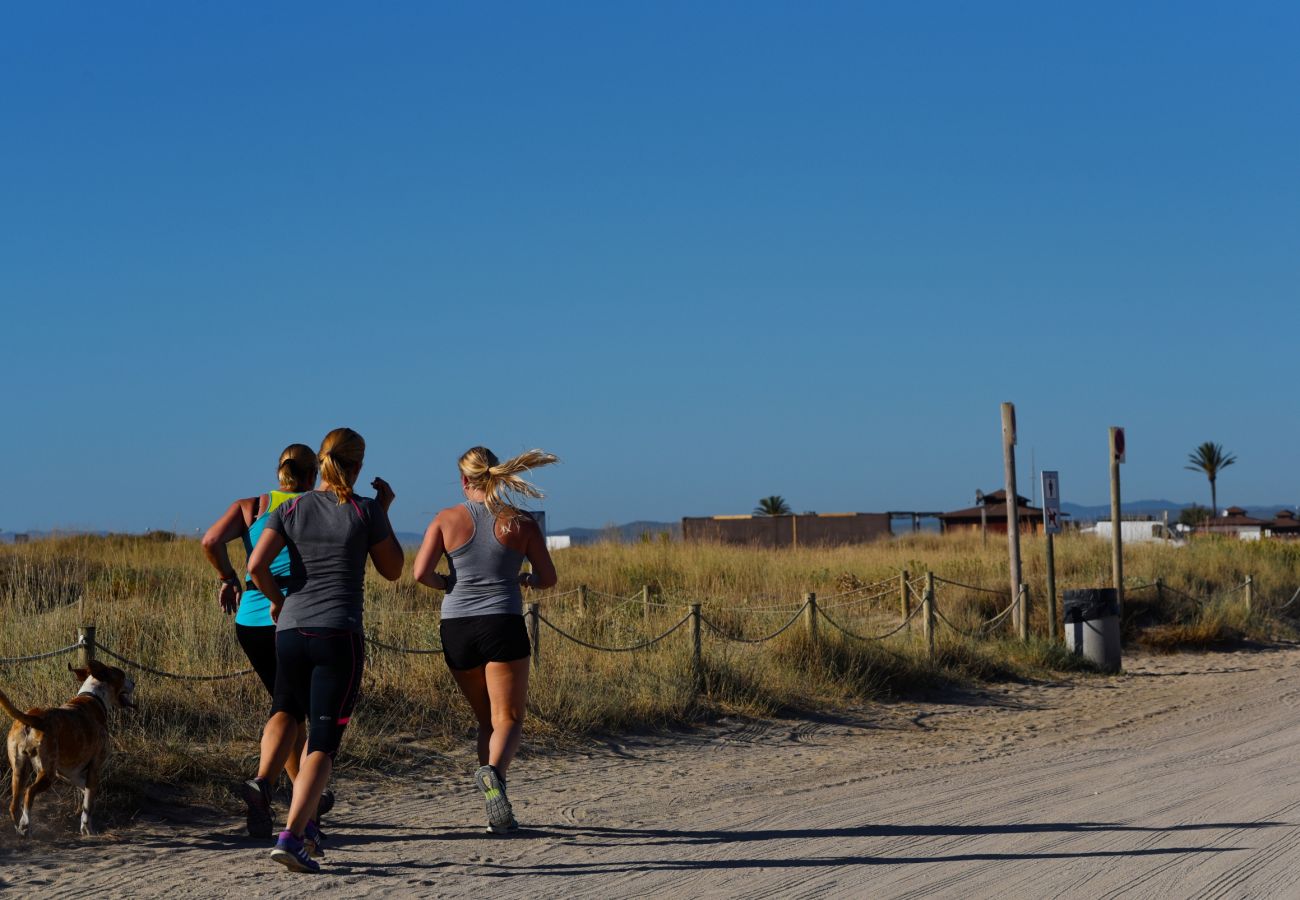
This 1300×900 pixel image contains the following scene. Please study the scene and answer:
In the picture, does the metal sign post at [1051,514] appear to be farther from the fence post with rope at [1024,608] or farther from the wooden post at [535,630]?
the wooden post at [535,630]

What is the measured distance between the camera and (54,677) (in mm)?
8711

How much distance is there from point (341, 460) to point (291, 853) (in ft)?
5.62

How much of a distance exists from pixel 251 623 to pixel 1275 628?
59.8 ft

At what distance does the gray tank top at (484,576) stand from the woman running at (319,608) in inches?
23.5

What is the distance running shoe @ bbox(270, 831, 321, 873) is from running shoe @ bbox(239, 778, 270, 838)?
2.13ft

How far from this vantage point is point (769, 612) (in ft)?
51.4

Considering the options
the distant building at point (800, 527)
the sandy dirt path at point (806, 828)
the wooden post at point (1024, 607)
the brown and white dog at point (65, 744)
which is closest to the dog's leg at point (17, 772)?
the brown and white dog at point (65, 744)

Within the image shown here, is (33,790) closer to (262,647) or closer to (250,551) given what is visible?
(262,647)

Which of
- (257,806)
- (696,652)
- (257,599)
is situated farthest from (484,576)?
(696,652)

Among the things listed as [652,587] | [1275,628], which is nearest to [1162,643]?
[1275,628]

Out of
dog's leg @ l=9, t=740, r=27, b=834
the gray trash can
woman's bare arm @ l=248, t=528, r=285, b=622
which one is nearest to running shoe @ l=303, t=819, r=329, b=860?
woman's bare arm @ l=248, t=528, r=285, b=622

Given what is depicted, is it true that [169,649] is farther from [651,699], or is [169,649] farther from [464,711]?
[651,699]

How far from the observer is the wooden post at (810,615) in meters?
13.3

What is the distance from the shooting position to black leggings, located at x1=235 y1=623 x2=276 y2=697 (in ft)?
21.1
